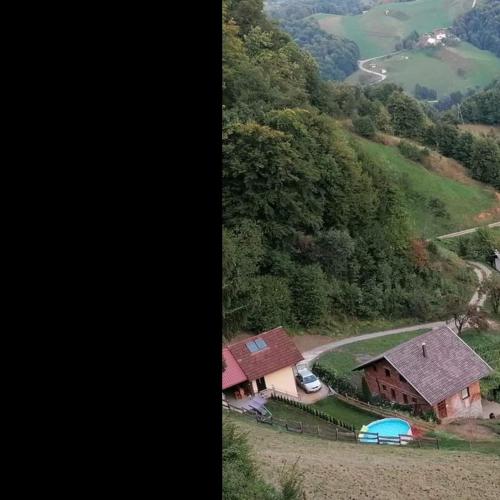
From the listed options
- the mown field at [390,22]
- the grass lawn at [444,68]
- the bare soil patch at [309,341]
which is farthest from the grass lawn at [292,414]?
the mown field at [390,22]

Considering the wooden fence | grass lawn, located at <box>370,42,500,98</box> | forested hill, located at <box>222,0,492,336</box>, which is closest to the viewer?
the wooden fence

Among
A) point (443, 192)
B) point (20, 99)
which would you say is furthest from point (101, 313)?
point (443, 192)

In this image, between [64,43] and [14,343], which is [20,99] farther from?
[14,343]

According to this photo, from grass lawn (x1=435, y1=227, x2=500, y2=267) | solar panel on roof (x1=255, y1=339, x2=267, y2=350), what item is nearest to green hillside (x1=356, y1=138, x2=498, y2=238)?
grass lawn (x1=435, y1=227, x2=500, y2=267)

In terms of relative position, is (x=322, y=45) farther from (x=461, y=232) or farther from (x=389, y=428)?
(x=389, y=428)

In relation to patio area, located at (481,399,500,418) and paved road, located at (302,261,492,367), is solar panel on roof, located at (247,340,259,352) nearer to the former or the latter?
paved road, located at (302,261,492,367)
